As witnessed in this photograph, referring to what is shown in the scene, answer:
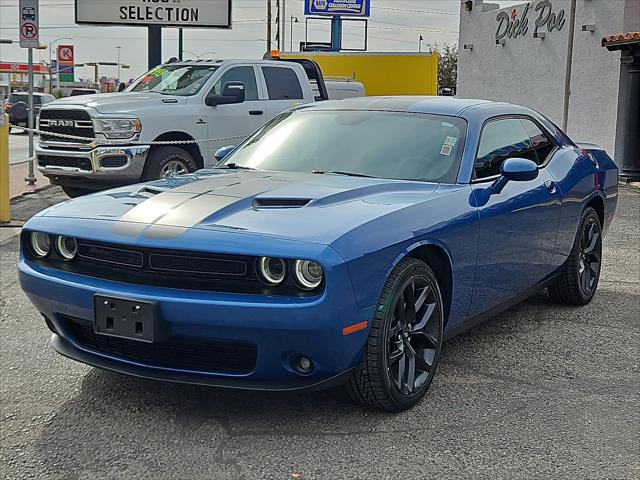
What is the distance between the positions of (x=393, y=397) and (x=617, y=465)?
3.19ft

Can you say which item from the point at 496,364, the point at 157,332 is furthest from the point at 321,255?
the point at 496,364

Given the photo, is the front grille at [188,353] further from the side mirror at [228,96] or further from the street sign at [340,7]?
the street sign at [340,7]

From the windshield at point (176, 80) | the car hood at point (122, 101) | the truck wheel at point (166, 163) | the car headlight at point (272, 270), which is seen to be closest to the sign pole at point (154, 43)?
the windshield at point (176, 80)

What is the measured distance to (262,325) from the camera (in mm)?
3457

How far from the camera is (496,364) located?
15.8ft

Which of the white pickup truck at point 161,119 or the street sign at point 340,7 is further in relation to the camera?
the street sign at point 340,7

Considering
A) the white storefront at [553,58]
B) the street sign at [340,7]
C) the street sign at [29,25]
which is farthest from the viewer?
the street sign at [340,7]

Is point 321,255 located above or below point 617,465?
above

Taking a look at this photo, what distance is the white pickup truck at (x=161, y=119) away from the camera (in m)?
10.5

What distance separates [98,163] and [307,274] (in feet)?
24.5

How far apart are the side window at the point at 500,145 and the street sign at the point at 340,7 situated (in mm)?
35204

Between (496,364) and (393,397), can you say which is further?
(496,364)

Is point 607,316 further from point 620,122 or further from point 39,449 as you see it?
point 620,122

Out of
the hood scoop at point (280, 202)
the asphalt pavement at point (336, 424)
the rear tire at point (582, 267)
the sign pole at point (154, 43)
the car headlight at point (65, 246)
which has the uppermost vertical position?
the sign pole at point (154, 43)
